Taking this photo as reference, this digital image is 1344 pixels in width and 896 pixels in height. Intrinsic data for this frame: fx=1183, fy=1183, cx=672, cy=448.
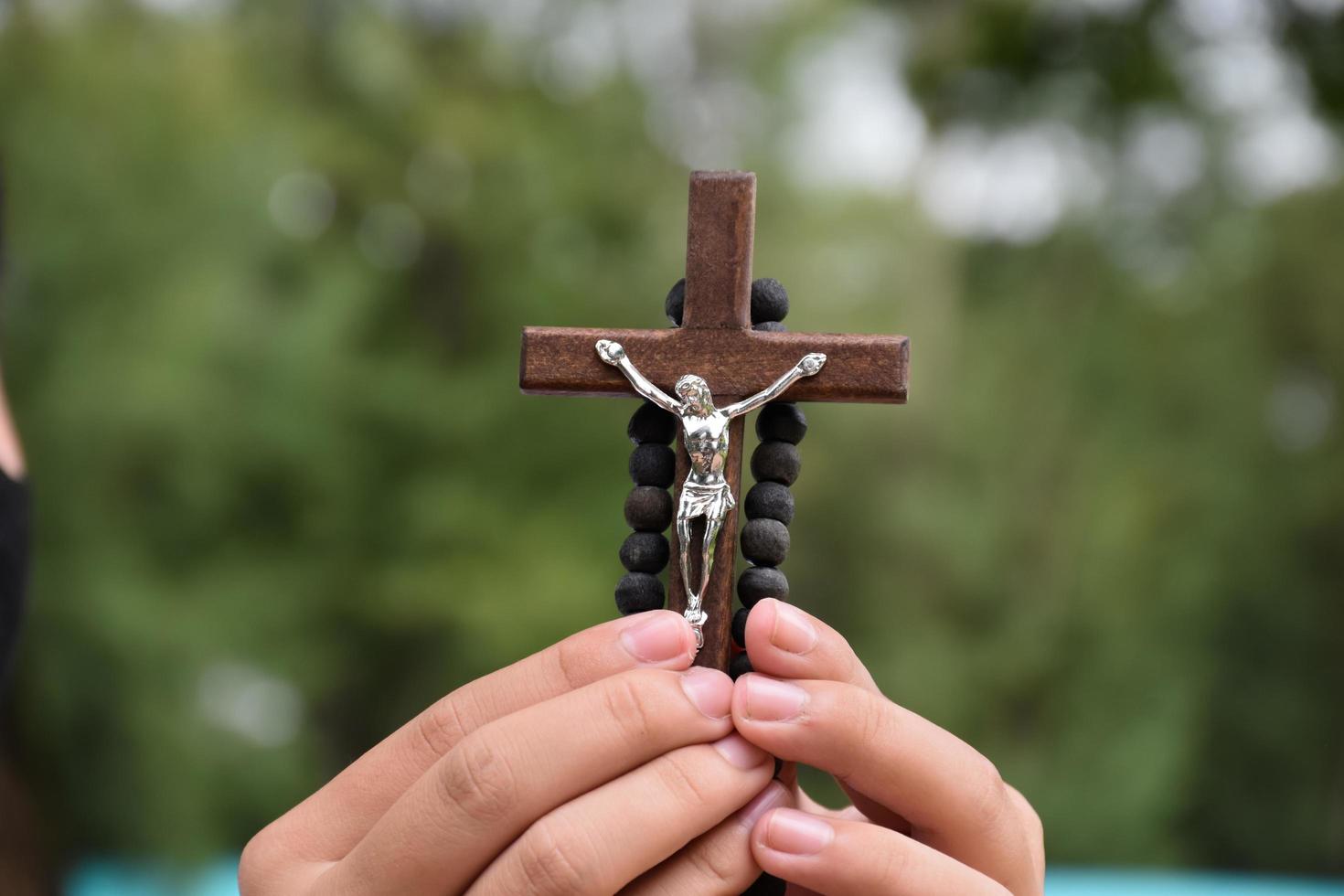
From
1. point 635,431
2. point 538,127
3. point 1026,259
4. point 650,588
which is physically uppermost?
point 538,127

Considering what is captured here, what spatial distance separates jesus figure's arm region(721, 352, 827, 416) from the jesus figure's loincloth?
A: 0.08m

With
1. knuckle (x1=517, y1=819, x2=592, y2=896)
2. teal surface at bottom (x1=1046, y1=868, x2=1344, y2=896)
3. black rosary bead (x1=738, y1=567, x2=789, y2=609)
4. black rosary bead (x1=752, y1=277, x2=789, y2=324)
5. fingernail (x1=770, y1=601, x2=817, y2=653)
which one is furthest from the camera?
teal surface at bottom (x1=1046, y1=868, x2=1344, y2=896)

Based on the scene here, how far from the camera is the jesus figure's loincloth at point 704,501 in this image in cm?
117

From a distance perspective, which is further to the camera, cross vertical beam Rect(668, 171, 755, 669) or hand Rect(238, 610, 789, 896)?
cross vertical beam Rect(668, 171, 755, 669)

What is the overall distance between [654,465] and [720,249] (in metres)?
0.23

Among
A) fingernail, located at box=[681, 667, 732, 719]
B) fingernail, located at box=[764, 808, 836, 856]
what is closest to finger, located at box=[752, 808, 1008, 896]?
fingernail, located at box=[764, 808, 836, 856]

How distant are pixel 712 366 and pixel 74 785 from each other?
4.00 m

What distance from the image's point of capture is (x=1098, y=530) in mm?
5059

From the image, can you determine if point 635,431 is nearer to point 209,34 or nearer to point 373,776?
point 373,776

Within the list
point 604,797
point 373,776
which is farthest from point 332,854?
point 604,797

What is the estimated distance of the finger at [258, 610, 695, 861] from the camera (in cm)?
105

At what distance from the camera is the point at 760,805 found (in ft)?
3.47

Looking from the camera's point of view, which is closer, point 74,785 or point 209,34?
point 74,785

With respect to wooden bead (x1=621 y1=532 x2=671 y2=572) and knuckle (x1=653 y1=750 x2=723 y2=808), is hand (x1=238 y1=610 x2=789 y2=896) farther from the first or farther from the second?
wooden bead (x1=621 y1=532 x2=671 y2=572)
